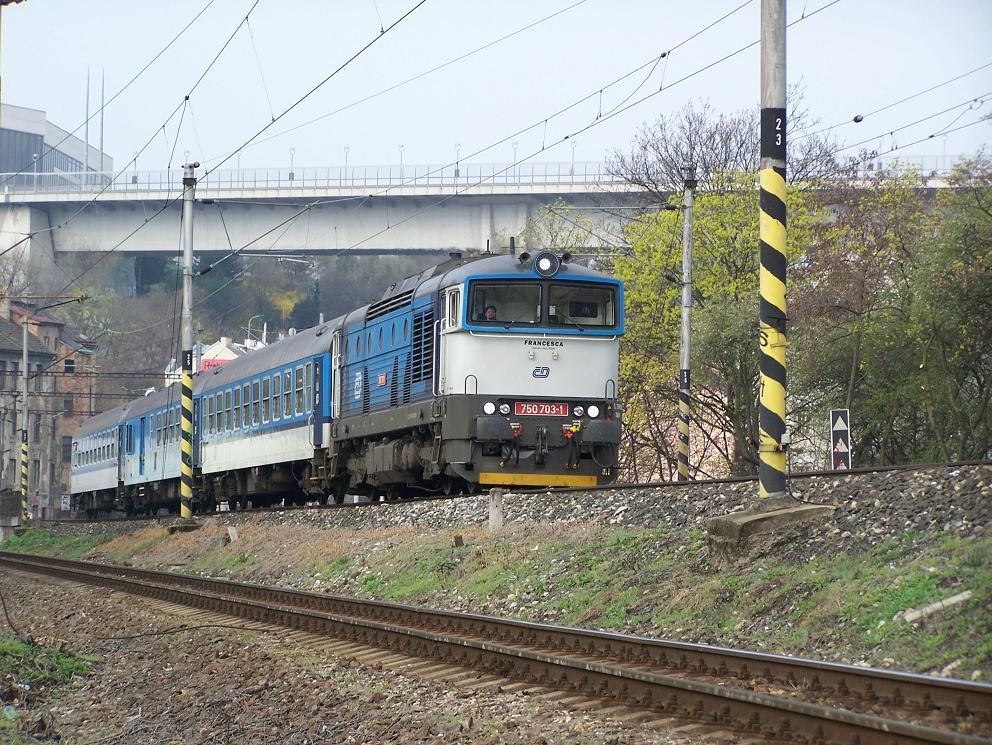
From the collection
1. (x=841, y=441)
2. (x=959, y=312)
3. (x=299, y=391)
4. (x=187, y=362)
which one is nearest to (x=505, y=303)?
(x=841, y=441)

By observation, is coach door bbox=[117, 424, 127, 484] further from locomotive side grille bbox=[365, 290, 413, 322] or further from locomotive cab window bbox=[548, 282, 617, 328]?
locomotive cab window bbox=[548, 282, 617, 328]

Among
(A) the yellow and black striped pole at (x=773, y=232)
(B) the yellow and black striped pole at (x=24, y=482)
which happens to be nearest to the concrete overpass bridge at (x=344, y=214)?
(B) the yellow and black striped pole at (x=24, y=482)

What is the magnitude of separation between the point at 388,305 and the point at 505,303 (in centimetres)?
379

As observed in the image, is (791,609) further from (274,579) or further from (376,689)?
(274,579)

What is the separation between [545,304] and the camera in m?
21.0

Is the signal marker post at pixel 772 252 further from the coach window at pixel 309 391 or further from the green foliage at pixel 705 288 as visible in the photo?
the green foliage at pixel 705 288

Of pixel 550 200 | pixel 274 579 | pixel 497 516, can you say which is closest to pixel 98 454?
pixel 550 200

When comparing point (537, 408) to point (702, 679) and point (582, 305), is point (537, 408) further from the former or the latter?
point (702, 679)

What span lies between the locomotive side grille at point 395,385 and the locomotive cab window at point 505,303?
9.58ft

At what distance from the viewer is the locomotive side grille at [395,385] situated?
22844 millimetres

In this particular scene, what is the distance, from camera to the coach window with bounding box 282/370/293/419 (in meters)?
30.2

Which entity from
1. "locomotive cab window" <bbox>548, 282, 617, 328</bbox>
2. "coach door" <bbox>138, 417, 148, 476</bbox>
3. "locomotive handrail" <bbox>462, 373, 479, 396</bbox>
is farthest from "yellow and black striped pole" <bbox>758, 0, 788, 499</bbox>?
"coach door" <bbox>138, 417, 148, 476</bbox>

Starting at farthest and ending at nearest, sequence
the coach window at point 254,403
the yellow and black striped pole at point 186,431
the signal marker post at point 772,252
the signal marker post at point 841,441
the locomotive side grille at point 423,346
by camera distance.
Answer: the coach window at point 254,403, the yellow and black striped pole at point 186,431, the signal marker post at point 841,441, the locomotive side grille at point 423,346, the signal marker post at point 772,252

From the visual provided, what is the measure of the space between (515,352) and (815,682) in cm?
1251
